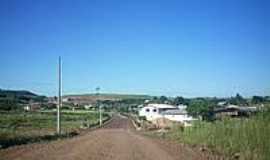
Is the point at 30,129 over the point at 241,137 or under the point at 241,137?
under

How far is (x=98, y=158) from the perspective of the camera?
1955cm

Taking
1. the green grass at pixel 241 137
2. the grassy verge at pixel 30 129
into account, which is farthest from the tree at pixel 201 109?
the green grass at pixel 241 137

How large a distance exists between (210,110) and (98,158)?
64.4 metres

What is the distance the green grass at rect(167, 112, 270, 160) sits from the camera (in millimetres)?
16734

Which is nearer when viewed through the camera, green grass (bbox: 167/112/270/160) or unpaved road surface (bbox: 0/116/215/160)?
green grass (bbox: 167/112/270/160)

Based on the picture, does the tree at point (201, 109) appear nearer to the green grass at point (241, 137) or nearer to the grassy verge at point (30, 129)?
the grassy verge at point (30, 129)

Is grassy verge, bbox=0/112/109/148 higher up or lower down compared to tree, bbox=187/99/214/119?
lower down

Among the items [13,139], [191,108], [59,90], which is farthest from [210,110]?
[13,139]

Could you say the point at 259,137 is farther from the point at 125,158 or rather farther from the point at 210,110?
the point at 210,110

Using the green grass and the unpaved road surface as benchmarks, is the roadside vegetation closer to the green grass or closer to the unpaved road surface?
the green grass

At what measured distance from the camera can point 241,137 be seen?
65.2ft

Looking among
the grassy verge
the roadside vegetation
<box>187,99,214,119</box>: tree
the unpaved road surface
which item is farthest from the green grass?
<box>187,99,214,119</box>: tree

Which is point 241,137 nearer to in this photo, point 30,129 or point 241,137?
point 241,137

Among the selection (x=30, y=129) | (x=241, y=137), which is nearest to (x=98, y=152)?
(x=241, y=137)
